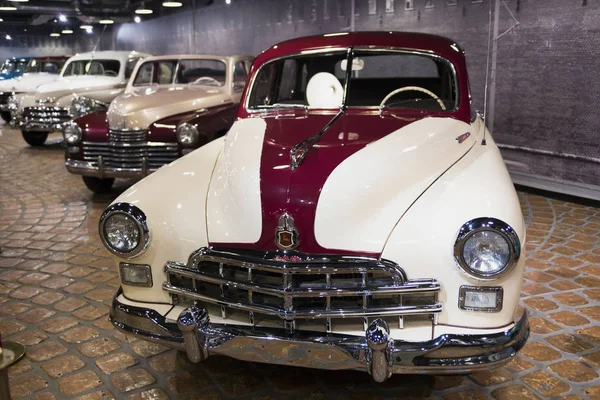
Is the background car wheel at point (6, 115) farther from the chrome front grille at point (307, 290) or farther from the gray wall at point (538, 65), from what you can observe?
the chrome front grille at point (307, 290)

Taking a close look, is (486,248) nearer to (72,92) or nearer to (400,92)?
(400,92)

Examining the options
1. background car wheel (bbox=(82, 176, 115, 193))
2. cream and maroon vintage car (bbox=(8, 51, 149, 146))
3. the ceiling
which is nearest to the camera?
background car wheel (bbox=(82, 176, 115, 193))

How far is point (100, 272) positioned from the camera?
400 centimetres

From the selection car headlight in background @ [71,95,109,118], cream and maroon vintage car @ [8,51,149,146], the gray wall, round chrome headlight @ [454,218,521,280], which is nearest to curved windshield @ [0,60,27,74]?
cream and maroon vintage car @ [8,51,149,146]

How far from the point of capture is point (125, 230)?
2357 mm

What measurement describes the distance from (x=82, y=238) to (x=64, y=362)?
2122 mm

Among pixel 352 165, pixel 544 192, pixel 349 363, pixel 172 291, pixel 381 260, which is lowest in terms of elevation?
pixel 544 192

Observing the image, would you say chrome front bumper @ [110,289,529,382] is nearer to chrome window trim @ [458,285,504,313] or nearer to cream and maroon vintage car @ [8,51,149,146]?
chrome window trim @ [458,285,504,313]

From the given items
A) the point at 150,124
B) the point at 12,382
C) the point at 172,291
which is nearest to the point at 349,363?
the point at 172,291

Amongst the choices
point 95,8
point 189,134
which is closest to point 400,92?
point 189,134

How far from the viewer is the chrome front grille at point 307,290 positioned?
202cm

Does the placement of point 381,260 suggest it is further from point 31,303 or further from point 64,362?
point 31,303

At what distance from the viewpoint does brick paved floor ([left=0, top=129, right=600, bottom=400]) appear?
2541 millimetres

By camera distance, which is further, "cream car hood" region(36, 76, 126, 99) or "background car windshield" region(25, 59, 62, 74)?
"background car windshield" region(25, 59, 62, 74)
